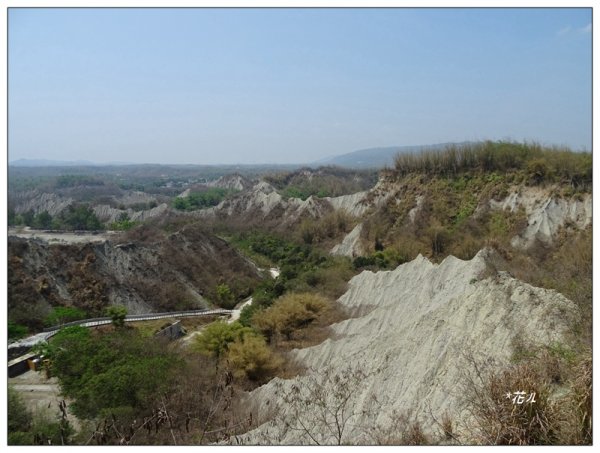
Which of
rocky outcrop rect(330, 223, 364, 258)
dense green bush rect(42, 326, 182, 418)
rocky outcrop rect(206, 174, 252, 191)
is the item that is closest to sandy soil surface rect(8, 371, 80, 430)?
dense green bush rect(42, 326, 182, 418)

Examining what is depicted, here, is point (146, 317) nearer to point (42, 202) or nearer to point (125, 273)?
point (125, 273)

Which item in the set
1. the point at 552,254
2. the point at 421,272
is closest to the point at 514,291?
the point at 421,272

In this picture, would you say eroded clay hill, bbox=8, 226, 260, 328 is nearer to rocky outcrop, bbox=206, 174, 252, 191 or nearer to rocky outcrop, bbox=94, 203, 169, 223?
rocky outcrop, bbox=94, 203, 169, 223

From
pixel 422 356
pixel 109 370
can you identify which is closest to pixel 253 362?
pixel 109 370

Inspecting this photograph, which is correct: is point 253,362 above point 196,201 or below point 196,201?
below

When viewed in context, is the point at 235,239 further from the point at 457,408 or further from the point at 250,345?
the point at 457,408

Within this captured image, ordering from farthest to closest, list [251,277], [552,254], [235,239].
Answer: [235,239] < [251,277] < [552,254]

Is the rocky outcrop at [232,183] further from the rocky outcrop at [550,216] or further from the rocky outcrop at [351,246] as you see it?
the rocky outcrop at [550,216]
